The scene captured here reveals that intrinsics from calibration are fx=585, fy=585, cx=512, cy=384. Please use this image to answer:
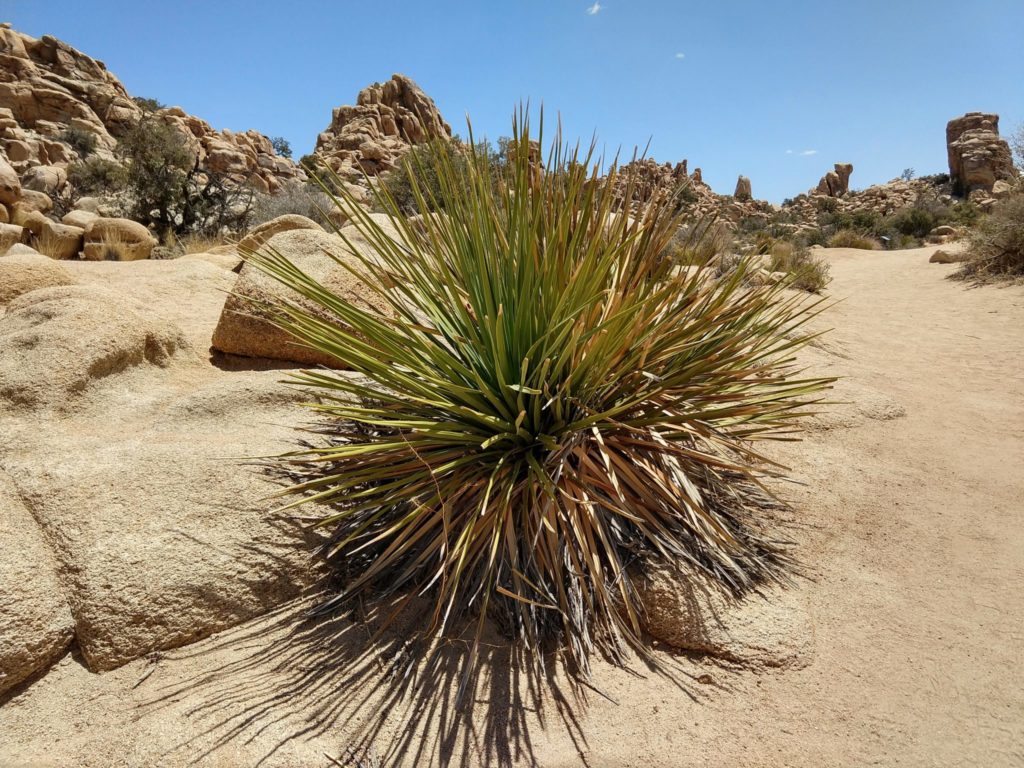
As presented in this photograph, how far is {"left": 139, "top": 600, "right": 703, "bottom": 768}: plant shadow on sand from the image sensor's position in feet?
6.03

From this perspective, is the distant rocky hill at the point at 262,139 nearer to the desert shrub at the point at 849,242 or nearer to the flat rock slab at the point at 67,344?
the desert shrub at the point at 849,242

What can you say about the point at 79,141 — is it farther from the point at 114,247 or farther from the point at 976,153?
the point at 976,153

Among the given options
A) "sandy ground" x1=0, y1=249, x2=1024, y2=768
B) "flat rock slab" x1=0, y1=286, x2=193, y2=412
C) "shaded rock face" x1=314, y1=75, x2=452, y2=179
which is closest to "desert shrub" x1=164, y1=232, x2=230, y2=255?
"flat rock slab" x1=0, y1=286, x2=193, y2=412

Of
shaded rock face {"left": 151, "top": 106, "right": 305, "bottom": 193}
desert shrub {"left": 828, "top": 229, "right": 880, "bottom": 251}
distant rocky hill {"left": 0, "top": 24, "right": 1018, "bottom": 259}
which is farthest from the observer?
shaded rock face {"left": 151, "top": 106, "right": 305, "bottom": 193}

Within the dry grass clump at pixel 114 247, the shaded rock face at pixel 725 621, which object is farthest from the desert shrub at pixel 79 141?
the shaded rock face at pixel 725 621

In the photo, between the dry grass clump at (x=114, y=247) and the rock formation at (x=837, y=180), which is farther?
the rock formation at (x=837, y=180)

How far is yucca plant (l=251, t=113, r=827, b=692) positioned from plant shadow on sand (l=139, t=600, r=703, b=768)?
124 mm

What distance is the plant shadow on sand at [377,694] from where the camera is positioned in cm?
184

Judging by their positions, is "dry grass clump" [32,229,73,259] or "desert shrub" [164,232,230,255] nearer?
"dry grass clump" [32,229,73,259]

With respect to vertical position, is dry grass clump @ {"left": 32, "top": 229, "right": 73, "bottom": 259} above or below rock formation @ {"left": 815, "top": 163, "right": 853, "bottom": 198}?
below

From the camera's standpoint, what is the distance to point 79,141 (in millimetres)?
30016

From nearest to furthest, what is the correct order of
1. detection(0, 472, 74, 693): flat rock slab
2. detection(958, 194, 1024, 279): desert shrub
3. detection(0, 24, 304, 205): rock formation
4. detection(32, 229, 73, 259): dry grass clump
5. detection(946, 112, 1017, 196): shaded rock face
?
1. detection(0, 472, 74, 693): flat rock slab
2. detection(958, 194, 1024, 279): desert shrub
3. detection(32, 229, 73, 259): dry grass clump
4. detection(0, 24, 304, 205): rock formation
5. detection(946, 112, 1017, 196): shaded rock face

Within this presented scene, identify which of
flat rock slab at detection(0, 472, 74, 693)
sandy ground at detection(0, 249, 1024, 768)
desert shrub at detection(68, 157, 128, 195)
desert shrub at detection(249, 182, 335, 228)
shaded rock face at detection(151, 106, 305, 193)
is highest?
shaded rock face at detection(151, 106, 305, 193)

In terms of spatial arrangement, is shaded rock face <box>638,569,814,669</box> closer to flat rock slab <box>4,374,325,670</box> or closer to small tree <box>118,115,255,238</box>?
flat rock slab <box>4,374,325,670</box>
